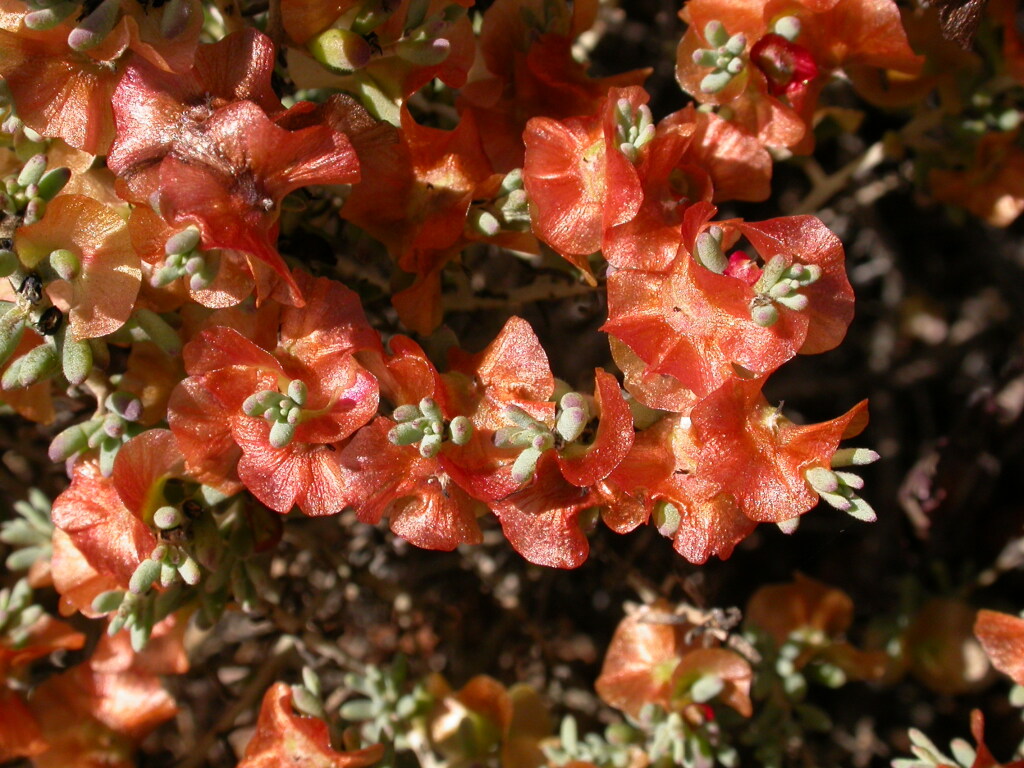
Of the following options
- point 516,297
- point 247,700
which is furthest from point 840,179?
point 247,700

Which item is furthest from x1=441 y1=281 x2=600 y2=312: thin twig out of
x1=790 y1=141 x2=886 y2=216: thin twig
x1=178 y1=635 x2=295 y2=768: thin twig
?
x1=178 y1=635 x2=295 y2=768: thin twig

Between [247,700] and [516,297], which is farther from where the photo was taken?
[247,700]

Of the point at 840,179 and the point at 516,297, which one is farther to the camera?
the point at 840,179

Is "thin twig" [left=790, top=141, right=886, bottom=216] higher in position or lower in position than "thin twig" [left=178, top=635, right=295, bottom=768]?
higher

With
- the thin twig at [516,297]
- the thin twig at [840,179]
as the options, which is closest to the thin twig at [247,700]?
the thin twig at [516,297]

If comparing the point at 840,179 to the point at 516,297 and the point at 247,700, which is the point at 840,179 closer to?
the point at 516,297

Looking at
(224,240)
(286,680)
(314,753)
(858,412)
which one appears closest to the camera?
(224,240)

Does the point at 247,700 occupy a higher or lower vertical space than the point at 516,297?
lower

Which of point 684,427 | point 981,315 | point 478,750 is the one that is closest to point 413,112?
point 684,427

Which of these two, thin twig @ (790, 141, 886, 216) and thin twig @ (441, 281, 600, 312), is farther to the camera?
thin twig @ (790, 141, 886, 216)

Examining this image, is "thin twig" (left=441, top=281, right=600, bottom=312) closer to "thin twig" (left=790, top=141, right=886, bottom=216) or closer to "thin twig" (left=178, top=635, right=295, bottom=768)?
"thin twig" (left=790, top=141, right=886, bottom=216)

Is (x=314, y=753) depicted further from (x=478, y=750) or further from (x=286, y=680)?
(x=286, y=680)
